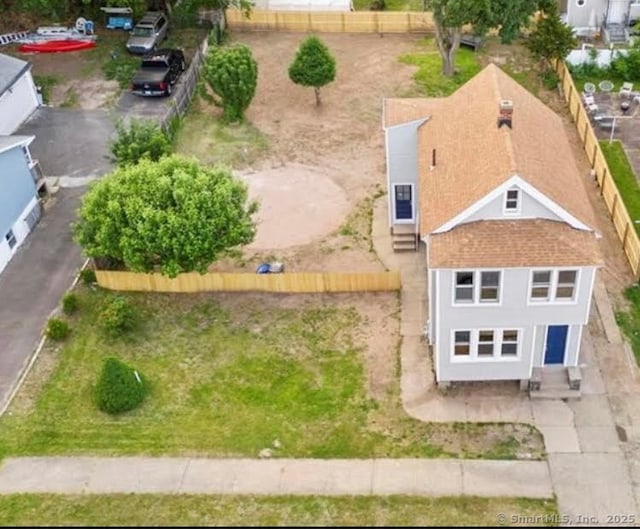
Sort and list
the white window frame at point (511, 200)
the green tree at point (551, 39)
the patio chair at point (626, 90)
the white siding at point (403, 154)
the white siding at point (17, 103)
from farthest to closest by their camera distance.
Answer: the green tree at point (551, 39) → the patio chair at point (626, 90) → the white siding at point (17, 103) → the white siding at point (403, 154) → the white window frame at point (511, 200)

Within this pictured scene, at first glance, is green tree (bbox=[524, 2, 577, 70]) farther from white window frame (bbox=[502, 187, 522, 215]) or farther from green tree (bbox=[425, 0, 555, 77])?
white window frame (bbox=[502, 187, 522, 215])

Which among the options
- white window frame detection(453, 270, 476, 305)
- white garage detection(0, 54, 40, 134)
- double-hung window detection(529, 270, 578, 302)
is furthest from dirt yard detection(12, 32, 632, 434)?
double-hung window detection(529, 270, 578, 302)

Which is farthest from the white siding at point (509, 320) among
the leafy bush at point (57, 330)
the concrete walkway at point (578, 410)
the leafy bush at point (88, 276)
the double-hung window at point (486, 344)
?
the leafy bush at point (88, 276)

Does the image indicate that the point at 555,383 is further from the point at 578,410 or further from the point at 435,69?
the point at 435,69

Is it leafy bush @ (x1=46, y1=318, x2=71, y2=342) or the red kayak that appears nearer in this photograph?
leafy bush @ (x1=46, y1=318, x2=71, y2=342)

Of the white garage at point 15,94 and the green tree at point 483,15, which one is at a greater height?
the green tree at point 483,15

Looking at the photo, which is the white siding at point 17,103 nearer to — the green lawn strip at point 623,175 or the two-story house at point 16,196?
the two-story house at point 16,196
